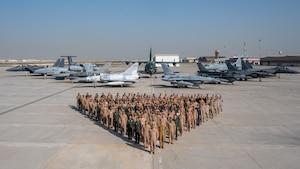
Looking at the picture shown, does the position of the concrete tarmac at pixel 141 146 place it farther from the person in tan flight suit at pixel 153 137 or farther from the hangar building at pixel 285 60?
the hangar building at pixel 285 60

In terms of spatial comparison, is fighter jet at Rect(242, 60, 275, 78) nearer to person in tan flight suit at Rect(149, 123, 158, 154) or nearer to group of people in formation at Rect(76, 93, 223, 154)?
group of people in formation at Rect(76, 93, 223, 154)

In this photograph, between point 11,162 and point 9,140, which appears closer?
point 11,162

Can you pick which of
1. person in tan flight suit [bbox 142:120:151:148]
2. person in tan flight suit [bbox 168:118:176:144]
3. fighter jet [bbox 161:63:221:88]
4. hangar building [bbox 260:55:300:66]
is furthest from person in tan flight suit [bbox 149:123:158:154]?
hangar building [bbox 260:55:300:66]

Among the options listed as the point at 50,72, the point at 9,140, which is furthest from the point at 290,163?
the point at 50,72

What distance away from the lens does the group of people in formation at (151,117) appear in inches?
390

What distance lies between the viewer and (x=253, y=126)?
13250 mm

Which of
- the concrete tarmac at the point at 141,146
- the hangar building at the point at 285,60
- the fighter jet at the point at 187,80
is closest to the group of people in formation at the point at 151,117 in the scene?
the concrete tarmac at the point at 141,146

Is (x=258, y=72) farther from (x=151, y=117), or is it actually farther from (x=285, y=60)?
(x=285, y=60)

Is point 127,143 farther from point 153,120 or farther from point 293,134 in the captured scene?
point 293,134

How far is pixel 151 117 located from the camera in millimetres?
10539

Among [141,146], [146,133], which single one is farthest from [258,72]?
[146,133]

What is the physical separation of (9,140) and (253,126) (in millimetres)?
11010

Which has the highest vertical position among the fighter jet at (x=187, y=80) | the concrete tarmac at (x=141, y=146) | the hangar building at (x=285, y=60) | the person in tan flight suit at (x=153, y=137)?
the hangar building at (x=285, y=60)

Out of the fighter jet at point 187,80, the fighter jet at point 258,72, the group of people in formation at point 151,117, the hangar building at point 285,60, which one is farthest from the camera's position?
the hangar building at point 285,60
